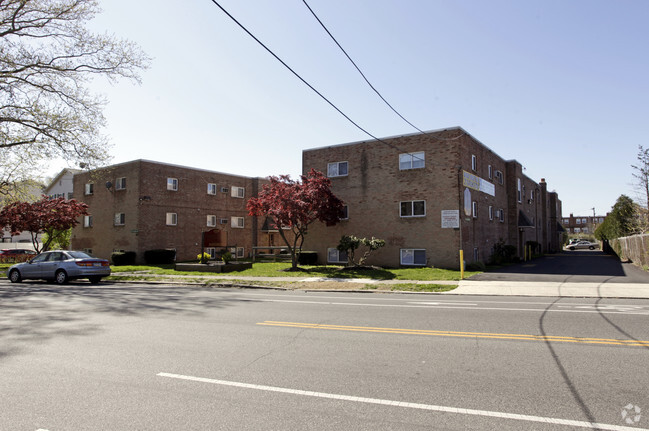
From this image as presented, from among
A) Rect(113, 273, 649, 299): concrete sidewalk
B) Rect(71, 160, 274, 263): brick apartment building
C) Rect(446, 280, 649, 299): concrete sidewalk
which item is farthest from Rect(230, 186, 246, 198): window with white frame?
Rect(446, 280, 649, 299): concrete sidewalk

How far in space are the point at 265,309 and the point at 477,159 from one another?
64.0 ft

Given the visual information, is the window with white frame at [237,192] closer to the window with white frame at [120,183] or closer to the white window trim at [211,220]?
the white window trim at [211,220]

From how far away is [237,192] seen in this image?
37.0 metres

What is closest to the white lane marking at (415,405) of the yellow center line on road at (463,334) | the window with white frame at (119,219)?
the yellow center line on road at (463,334)

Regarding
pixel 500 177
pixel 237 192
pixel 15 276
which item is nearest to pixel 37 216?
pixel 15 276

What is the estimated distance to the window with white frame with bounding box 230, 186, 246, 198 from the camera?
36438 millimetres

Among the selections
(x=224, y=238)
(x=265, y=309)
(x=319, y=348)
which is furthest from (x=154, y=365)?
(x=224, y=238)

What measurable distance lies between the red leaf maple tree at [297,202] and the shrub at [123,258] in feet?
38.1

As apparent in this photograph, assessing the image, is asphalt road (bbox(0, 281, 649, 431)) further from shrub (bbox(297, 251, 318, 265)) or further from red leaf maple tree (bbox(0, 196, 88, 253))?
red leaf maple tree (bbox(0, 196, 88, 253))

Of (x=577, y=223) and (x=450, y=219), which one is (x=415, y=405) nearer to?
(x=450, y=219)

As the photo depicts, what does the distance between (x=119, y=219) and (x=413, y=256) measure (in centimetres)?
2208

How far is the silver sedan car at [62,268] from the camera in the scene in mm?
18266

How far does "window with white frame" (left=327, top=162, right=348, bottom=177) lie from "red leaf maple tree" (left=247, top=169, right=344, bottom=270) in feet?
11.0

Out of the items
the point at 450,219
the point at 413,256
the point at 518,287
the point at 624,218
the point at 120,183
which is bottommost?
the point at 518,287
